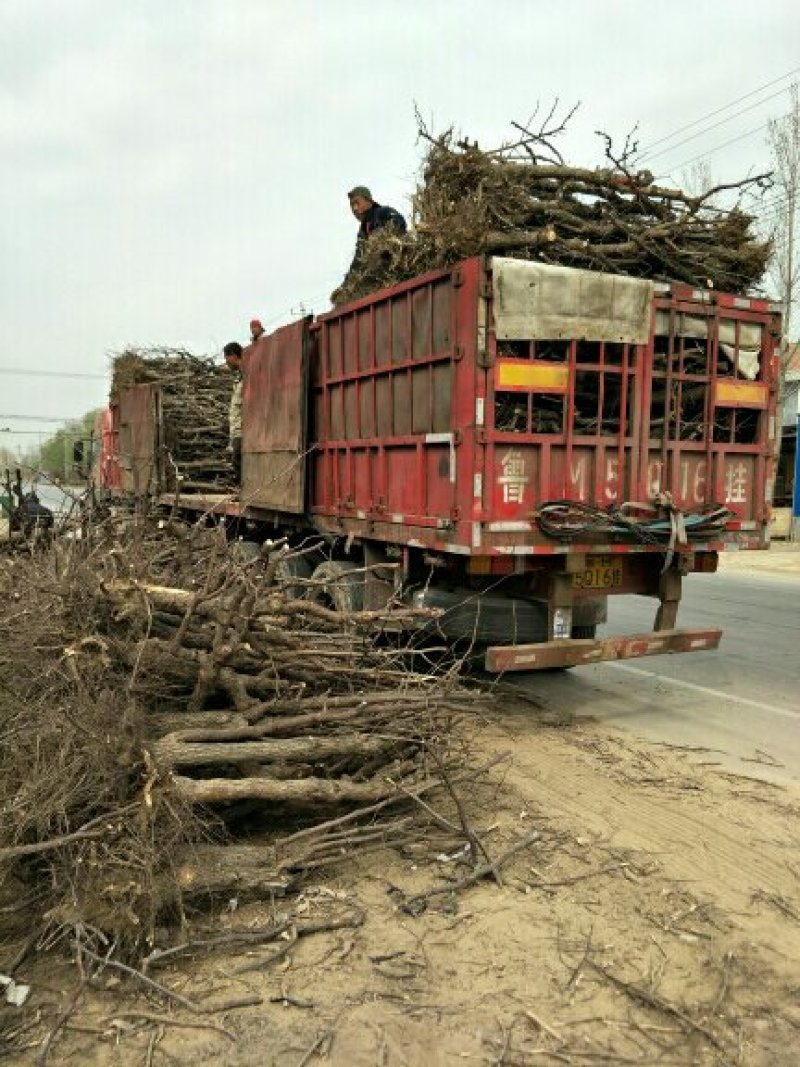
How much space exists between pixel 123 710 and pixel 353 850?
3.50 feet

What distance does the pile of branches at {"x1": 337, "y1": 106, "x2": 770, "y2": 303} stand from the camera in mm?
5617

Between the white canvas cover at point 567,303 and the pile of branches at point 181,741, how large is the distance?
207 cm

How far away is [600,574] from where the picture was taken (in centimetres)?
596

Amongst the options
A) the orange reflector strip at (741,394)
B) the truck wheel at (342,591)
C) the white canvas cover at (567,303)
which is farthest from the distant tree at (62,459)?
the orange reflector strip at (741,394)

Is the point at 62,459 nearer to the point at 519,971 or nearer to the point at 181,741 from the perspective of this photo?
the point at 181,741

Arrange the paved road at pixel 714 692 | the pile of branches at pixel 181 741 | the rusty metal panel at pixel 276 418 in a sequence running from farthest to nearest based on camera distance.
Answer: the rusty metal panel at pixel 276 418 < the paved road at pixel 714 692 < the pile of branches at pixel 181 741

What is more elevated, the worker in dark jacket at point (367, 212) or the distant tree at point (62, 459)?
the worker in dark jacket at point (367, 212)

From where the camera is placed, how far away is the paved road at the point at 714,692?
5477 mm

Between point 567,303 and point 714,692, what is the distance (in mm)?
3257

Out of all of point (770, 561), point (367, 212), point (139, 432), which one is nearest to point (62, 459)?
point (139, 432)

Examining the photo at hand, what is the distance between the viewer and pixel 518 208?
230 inches

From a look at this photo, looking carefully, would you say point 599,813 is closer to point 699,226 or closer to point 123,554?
point 123,554

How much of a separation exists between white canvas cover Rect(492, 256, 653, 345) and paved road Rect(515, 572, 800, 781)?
2554mm

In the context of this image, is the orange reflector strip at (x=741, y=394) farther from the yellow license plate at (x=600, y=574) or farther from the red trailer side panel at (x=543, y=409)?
the yellow license plate at (x=600, y=574)
